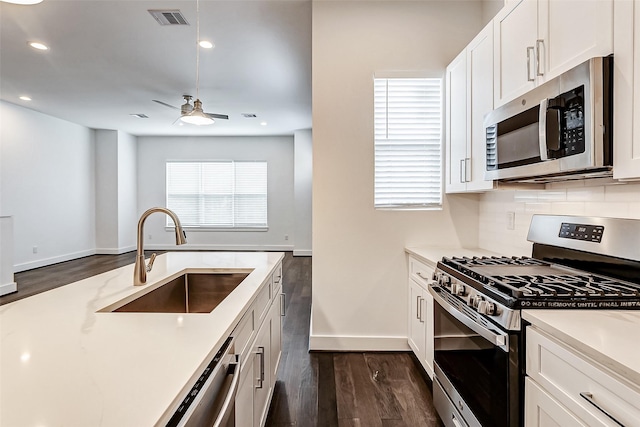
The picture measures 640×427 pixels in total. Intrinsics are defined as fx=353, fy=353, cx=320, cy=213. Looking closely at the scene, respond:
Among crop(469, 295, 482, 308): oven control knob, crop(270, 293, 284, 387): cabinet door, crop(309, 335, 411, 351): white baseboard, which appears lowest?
crop(309, 335, 411, 351): white baseboard

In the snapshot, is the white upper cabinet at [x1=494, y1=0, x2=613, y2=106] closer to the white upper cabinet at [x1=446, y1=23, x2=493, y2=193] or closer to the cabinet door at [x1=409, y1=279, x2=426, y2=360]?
the white upper cabinet at [x1=446, y1=23, x2=493, y2=193]

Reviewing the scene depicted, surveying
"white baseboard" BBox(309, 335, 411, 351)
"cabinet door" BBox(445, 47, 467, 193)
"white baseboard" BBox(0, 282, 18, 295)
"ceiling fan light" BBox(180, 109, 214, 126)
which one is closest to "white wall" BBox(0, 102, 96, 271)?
"white baseboard" BBox(0, 282, 18, 295)

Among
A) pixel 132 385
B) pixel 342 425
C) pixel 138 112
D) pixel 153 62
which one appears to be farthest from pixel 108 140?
pixel 132 385

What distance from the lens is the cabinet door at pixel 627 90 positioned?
1184 mm

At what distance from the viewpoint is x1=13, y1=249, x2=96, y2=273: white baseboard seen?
6.09 metres

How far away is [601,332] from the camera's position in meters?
1.02

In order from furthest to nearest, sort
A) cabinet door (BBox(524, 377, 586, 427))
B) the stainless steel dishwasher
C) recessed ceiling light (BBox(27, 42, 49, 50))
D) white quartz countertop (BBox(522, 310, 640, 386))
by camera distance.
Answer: recessed ceiling light (BBox(27, 42, 49, 50)) → cabinet door (BBox(524, 377, 586, 427)) → white quartz countertop (BBox(522, 310, 640, 386)) → the stainless steel dishwasher

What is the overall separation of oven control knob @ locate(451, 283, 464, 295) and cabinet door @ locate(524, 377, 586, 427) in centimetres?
48

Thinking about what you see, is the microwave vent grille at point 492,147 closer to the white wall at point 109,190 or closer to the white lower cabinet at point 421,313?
the white lower cabinet at point 421,313

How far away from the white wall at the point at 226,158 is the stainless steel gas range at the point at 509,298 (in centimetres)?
685

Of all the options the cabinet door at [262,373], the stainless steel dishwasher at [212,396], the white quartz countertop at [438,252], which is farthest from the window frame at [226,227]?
the stainless steel dishwasher at [212,396]

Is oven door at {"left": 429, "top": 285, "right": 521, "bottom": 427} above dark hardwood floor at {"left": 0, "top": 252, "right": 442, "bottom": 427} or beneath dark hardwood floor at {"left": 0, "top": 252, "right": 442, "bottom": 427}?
above

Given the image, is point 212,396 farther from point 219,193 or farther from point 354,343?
point 219,193

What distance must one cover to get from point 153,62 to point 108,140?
15.4 ft
